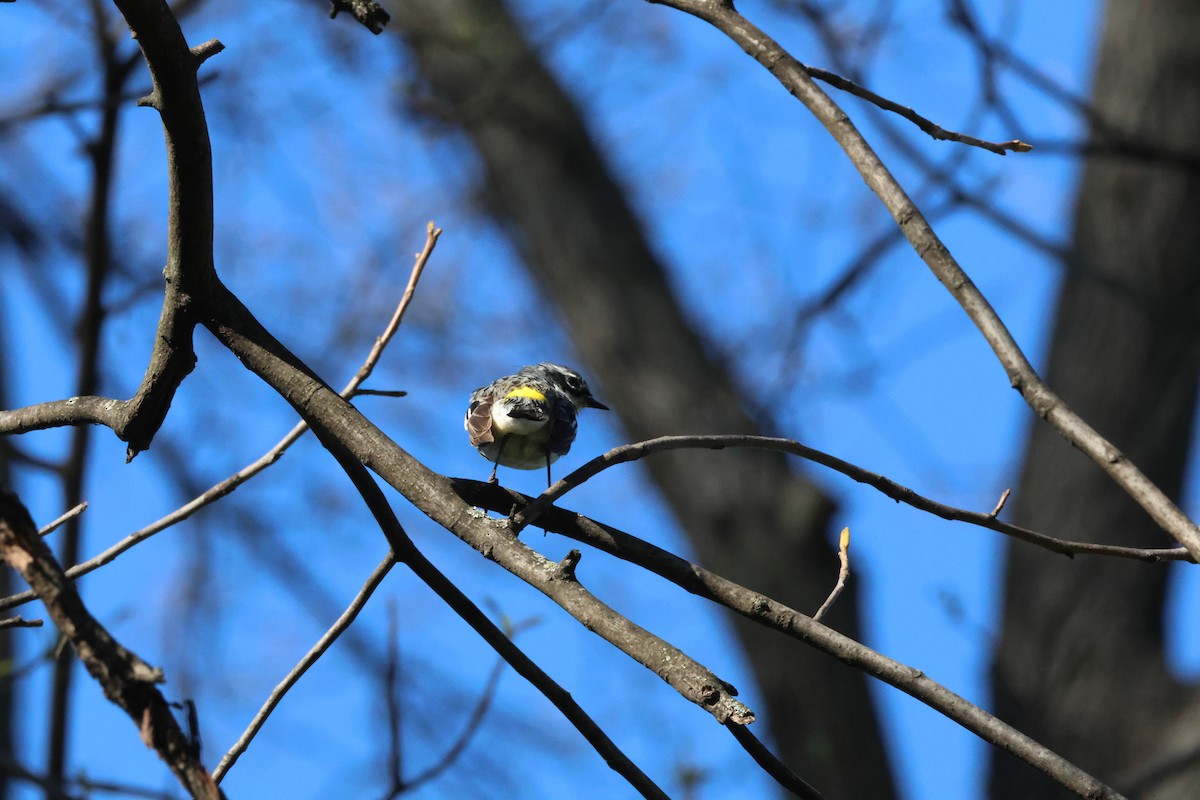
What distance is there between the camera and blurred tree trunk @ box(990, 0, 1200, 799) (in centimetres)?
743

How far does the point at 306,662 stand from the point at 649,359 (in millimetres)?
5732

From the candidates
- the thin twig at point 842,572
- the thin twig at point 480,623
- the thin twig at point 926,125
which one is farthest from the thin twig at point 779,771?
the thin twig at point 926,125

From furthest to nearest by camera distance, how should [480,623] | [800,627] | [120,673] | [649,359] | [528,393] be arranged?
[649,359], [528,393], [480,623], [800,627], [120,673]

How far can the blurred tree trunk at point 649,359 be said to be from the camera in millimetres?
7246

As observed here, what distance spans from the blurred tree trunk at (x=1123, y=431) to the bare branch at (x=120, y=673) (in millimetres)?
6796

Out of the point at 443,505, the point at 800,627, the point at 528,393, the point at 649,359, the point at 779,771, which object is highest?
the point at 649,359

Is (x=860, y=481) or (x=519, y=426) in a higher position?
(x=519, y=426)

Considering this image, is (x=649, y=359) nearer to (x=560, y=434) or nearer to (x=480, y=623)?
(x=560, y=434)

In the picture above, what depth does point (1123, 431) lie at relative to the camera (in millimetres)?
7543

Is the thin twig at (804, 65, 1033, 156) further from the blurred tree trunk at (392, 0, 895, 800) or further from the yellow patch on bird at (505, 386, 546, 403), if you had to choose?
the blurred tree trunk at (392, 0, 895, 800)

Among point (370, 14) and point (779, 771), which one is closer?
point (779, 771)

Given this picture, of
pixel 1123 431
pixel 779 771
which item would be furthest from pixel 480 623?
pixel 1123 431

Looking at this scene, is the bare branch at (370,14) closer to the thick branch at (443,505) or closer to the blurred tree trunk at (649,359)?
the thick branch at (443,505)

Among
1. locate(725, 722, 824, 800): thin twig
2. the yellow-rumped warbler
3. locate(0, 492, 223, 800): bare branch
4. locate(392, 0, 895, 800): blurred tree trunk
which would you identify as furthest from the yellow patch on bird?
locate(392, 0, 895, 800): blurred tree trunk
